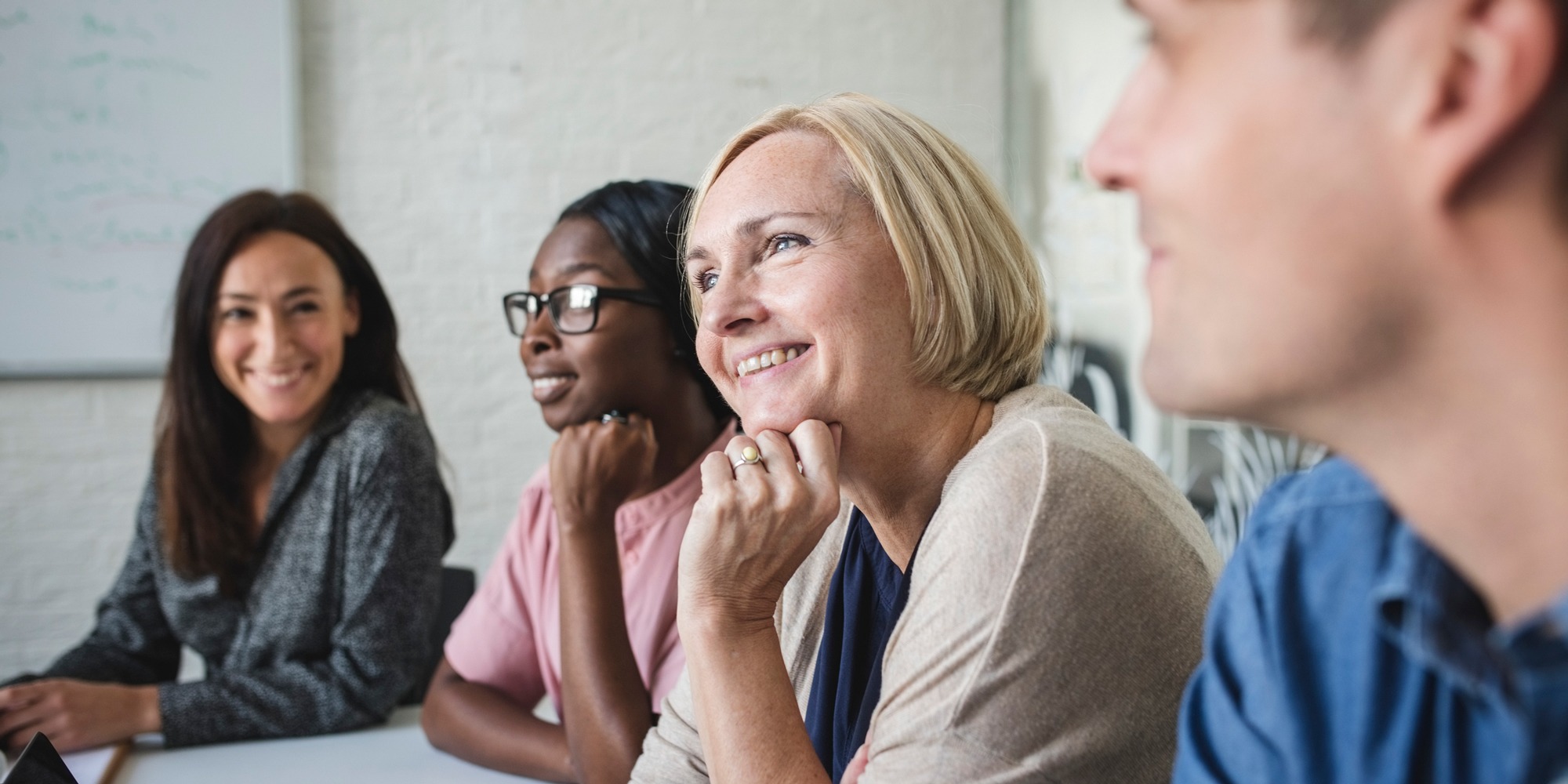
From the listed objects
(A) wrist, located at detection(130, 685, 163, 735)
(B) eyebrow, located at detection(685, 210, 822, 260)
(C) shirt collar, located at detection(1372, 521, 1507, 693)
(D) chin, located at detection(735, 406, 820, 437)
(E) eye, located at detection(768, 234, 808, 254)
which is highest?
(B) eyebrow, located at detection(685, 210, 822, 260)

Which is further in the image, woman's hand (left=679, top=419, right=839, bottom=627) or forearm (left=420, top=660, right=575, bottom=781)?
forearm (left=420, top=660, right=575, bottom=781)

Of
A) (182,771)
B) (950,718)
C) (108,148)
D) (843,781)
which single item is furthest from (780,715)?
(108,148)

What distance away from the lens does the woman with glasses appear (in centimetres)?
169

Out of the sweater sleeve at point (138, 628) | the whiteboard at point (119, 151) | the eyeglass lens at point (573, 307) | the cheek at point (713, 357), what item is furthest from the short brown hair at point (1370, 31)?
the whiteboard at point (119, 151)

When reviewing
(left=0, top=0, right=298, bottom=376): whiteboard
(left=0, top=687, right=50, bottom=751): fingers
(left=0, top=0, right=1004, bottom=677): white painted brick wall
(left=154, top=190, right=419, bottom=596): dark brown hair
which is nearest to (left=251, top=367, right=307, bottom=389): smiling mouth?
(left=154, top=190, right=419, bottom=596): dark brown hair

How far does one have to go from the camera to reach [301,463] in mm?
2201

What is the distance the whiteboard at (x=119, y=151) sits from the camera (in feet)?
10.6

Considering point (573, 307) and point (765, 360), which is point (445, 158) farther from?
point (765, 360)

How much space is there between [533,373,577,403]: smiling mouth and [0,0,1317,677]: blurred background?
65.2 inches

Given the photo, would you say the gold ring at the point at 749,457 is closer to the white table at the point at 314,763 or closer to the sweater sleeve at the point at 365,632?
the white table at the point at 314,763

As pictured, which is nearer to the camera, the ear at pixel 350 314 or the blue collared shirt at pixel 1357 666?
the blue collared shirt at pixel 1357 666

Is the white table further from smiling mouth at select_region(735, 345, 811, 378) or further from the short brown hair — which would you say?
the short brown hair

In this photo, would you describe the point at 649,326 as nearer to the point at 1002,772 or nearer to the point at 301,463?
the point at 301,463

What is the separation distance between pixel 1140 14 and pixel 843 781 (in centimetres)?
68
